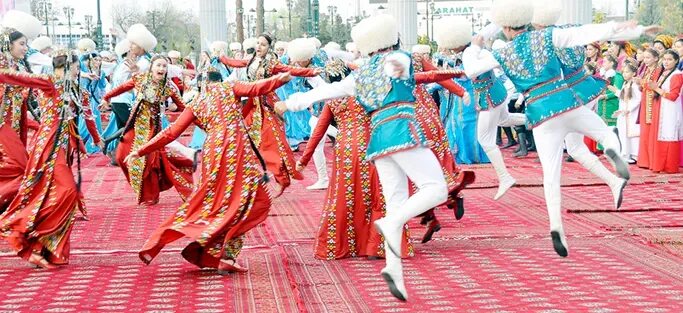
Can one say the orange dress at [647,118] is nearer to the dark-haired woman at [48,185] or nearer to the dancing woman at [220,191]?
the dancing woman at [220,191]

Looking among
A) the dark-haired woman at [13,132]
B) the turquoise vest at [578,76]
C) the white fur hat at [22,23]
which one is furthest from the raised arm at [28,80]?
the turquoise vest at [578,76]

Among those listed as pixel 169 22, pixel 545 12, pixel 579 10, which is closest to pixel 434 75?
pixel 545 12

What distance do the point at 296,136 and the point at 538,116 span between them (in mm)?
11004

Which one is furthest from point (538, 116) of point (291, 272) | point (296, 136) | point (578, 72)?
point (296, 136)

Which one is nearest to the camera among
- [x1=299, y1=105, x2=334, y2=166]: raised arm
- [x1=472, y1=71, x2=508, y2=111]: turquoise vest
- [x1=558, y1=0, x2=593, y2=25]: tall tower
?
[x1=299, y1=105, x2=334, y2=166]: raised arm

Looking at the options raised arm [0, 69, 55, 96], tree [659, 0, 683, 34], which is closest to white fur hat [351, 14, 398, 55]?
raised arm [0, 69, 55, 96]

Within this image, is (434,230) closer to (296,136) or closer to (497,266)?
(497,266)

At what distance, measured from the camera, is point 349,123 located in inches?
295

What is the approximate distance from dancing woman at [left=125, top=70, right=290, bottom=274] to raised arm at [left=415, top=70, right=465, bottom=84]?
0.90 meters

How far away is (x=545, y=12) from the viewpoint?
278 inches

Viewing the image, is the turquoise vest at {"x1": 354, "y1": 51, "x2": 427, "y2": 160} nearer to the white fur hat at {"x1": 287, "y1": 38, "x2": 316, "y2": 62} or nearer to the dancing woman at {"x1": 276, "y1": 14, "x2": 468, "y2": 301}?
the dancing woman at {"x1": 276, "y1": 14, "x2": 468, "y2": 301}

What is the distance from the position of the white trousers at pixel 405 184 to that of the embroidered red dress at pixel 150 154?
4.29 m

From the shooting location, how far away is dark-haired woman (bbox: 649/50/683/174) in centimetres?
1234

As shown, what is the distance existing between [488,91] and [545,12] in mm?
2677
